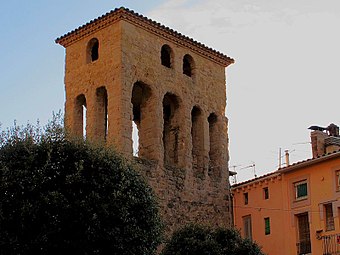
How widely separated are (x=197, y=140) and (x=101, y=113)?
5321 mm

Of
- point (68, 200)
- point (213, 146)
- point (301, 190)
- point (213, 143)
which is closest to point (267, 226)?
point (301, 190)

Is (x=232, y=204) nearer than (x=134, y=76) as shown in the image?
No

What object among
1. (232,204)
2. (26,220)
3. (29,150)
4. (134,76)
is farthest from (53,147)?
(232,204)

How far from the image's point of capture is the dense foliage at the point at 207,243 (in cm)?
2927

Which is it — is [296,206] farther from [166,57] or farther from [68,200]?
[68,200]

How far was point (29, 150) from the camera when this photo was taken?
845 inches

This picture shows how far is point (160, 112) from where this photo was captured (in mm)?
35438

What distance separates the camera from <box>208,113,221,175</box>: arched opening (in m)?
38.4

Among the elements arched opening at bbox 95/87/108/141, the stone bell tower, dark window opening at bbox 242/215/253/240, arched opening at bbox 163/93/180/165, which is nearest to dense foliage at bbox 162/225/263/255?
the stone bell tower

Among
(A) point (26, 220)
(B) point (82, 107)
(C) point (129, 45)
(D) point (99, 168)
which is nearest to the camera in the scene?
(A) point (26, 220)

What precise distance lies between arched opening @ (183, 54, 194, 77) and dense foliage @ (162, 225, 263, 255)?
10.4 metres

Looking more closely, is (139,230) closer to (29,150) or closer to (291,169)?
(29,150)

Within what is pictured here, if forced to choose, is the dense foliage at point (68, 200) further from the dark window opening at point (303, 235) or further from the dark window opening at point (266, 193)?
the dark window opening at point (266, 193)

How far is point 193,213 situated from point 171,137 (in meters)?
3.86
